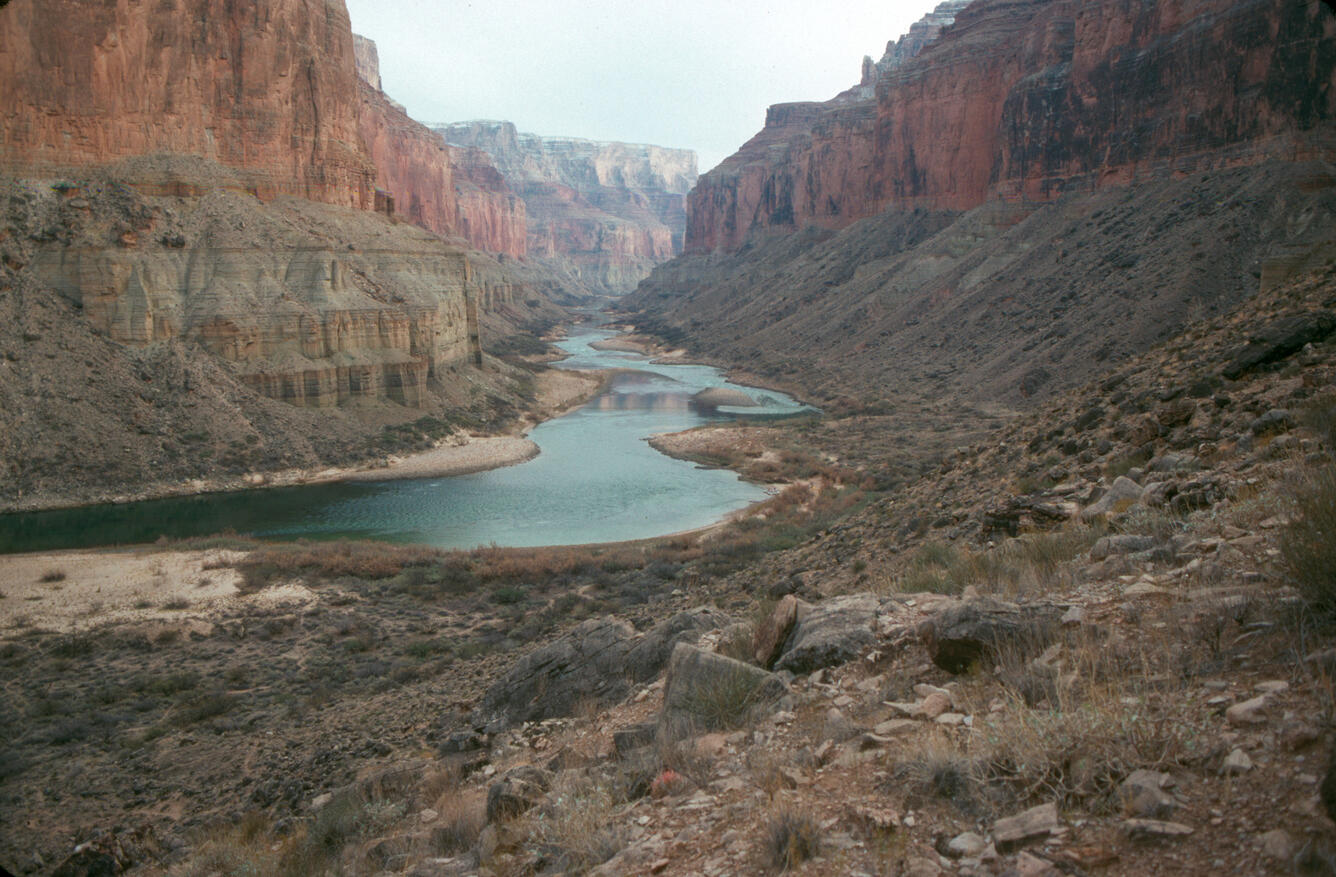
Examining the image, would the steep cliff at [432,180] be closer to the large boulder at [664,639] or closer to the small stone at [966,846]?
the large boulder at [664,639]

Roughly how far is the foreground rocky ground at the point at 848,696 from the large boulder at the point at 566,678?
0.05 meters

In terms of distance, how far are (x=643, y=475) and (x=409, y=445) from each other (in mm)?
12067

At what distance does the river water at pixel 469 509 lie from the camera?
2691 centimetres

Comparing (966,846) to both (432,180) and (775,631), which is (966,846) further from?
(432,180)

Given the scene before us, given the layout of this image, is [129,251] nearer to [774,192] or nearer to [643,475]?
[643,475]

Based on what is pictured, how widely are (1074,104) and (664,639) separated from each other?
57583mm

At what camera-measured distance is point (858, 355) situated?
196 feet

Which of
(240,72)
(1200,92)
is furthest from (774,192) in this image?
(240,72)

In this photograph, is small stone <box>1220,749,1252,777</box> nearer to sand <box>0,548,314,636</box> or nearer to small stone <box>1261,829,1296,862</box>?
small stone <box>1261,829,1296,862</box>

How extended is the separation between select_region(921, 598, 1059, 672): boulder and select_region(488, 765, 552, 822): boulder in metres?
3.27

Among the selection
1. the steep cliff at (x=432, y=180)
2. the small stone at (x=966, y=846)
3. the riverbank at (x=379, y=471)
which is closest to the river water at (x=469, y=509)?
the riverbank at (x=379, y=471)

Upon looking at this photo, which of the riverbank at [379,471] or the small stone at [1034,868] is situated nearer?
the small stone at [1034,868]

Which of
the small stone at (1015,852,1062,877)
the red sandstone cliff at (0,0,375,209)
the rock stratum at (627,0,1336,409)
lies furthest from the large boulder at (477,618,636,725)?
the red sandstone cliff at (0,0,375,209)

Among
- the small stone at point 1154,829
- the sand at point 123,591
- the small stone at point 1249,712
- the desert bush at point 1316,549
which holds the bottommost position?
the sand at point 123,591
